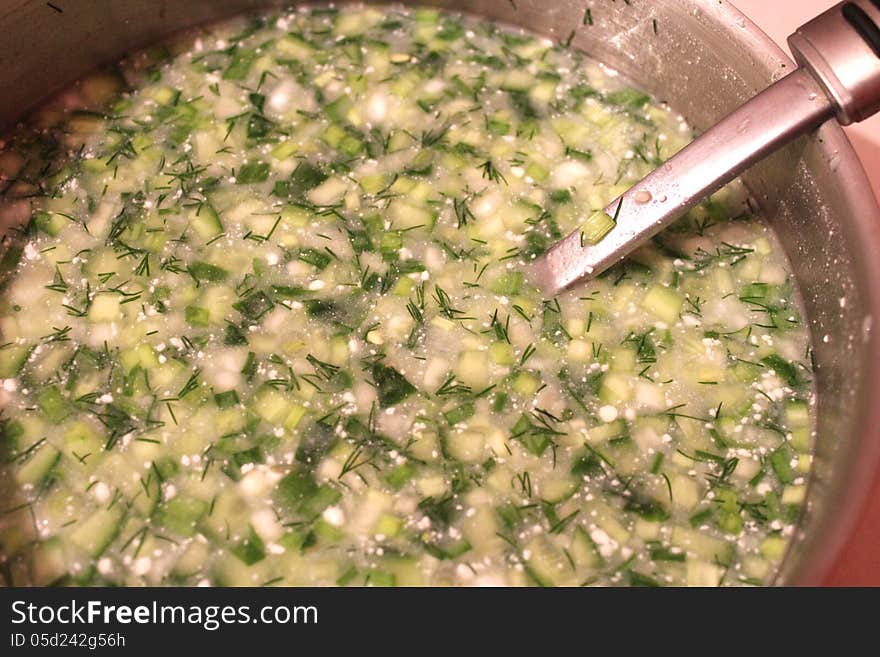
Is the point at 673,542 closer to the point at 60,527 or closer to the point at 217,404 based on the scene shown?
the point at 217,404

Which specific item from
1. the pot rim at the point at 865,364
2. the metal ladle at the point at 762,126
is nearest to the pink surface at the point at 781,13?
the pot rim at the point at 865,364

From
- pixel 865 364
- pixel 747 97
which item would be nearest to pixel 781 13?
pixel 747 97

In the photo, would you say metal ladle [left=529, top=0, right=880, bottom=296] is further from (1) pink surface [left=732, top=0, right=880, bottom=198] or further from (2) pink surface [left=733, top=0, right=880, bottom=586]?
(1) pink surface [left=732, top=0, right=880, bottom=198]

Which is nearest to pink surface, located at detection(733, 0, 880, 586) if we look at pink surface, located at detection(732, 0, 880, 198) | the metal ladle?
pink surface, located at detection(732, 0, 880, 198)

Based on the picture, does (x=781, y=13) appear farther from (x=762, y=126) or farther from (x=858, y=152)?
(x=762, y=126)

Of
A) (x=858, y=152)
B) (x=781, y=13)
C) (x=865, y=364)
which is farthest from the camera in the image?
(x=781, y=13)
